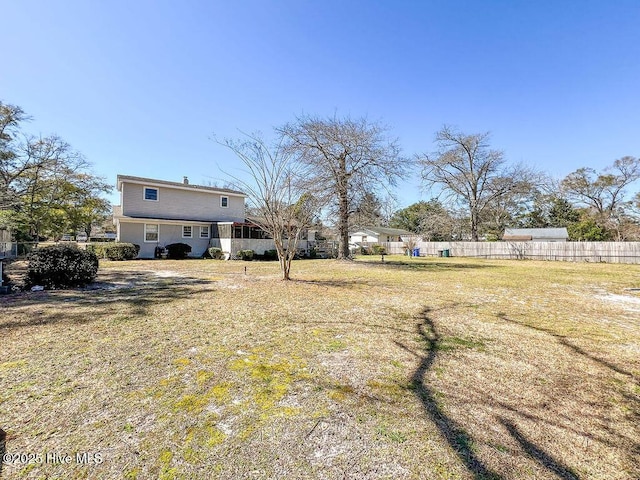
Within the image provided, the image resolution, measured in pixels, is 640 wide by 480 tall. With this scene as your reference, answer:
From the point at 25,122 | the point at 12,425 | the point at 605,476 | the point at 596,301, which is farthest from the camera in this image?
the point at 25,122

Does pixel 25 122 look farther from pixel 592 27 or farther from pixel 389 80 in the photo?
pixel 592 27

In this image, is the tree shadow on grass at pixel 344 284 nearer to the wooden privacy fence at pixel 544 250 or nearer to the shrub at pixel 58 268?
the shrub at pixel 58 268

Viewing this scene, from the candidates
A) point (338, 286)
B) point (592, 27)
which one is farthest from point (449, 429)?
point (592, 27)

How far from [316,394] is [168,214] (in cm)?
2180

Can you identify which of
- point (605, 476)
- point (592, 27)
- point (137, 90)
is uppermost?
point (592, 27)

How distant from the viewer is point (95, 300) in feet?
20.7

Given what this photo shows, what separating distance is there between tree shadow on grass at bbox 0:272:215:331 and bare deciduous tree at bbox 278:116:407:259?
10.1 meters

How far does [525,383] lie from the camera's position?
292cm

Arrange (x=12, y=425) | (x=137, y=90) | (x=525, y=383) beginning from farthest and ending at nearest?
(x=137, y=90) < (x=525, y=383) < (x=12, y=425)

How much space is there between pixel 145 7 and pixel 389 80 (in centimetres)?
942

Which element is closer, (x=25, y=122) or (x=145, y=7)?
(x=145, y=7)

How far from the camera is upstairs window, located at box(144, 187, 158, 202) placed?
800 inches

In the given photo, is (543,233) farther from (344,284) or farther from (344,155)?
(344,284)

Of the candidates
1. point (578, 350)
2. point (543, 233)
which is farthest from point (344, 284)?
point (543, 233)
